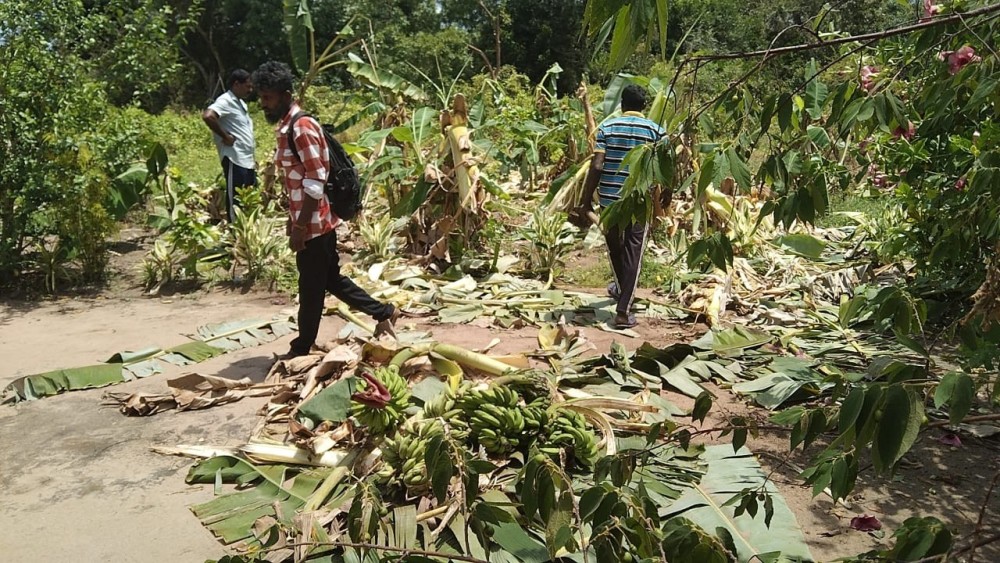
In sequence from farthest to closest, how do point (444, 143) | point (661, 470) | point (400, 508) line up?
point (444, 143) → point (661, 470) → point (400, 508)

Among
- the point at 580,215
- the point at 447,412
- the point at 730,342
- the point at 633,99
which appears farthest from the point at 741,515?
the point at 580,215

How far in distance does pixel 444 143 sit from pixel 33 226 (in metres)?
3.83

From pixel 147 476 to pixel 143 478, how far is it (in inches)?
0.9

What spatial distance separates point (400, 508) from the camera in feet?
10.5

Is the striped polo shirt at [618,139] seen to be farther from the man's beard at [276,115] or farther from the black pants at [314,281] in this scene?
the man's beard at [276,115]

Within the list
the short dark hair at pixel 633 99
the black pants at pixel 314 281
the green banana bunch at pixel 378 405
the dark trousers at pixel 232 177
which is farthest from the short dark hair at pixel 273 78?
the dark trousers at pixel 232 177

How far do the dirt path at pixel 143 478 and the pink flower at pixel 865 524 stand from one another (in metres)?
0.04

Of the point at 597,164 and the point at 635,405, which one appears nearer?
the point at 635,405

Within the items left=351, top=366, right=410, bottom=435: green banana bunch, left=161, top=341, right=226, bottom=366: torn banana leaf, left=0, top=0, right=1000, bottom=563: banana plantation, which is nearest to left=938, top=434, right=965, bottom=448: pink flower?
left=0, top=0, right=1000, bottom=563: banana plantation

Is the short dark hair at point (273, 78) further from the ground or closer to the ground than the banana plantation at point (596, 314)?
further from the ground

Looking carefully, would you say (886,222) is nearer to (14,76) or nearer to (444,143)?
(444,143)

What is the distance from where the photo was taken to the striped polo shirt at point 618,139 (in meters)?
5.83

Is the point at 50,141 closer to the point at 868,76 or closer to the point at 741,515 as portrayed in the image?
the point at 868,76

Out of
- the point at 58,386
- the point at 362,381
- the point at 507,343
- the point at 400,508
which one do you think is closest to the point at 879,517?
the point at 400,508
